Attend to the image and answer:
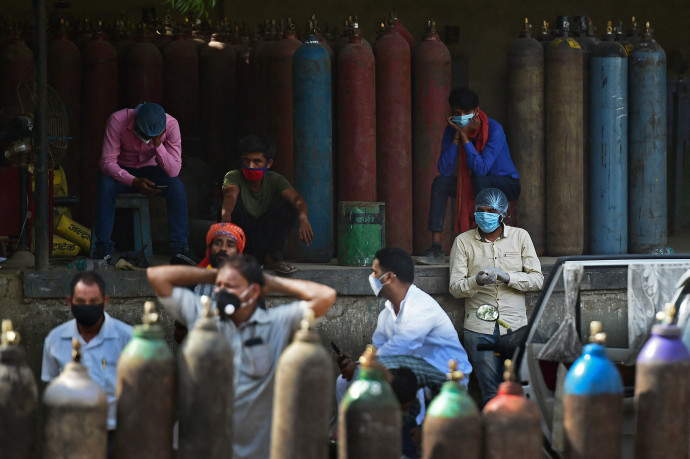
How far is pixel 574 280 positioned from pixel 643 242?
376cm

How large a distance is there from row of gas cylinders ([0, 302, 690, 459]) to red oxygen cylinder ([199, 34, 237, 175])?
5.25 m

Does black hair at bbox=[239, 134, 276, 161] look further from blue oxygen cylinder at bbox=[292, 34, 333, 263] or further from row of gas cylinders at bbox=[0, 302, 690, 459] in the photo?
row of gas cylinders at bbox=[0, 302, 690, 459]

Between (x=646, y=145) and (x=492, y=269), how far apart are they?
242 cm

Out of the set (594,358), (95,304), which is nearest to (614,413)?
(594,358)

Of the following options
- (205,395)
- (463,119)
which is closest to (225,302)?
(205,395)

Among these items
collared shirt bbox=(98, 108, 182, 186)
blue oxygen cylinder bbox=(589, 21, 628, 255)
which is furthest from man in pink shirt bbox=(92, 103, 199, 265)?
blue oxygen cylinder bbox=(589, 21, 628, 255)

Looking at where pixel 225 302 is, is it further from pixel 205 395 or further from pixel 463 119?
pixel 463 119

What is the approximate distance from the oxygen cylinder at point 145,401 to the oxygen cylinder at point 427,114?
16.1 ft

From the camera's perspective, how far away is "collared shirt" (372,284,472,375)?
20.2 ft

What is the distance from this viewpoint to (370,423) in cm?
428

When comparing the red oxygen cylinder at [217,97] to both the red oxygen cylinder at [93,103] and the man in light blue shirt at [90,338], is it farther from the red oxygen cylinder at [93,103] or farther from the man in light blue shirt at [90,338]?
the man in light blue shirt at [90,338]

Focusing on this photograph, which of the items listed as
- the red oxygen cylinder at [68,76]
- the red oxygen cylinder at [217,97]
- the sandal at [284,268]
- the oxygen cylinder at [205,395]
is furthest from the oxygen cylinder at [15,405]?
the red oxygen cylinder at [217,97]

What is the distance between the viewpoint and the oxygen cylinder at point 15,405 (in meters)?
4.20

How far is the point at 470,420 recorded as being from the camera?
4.25 meters
